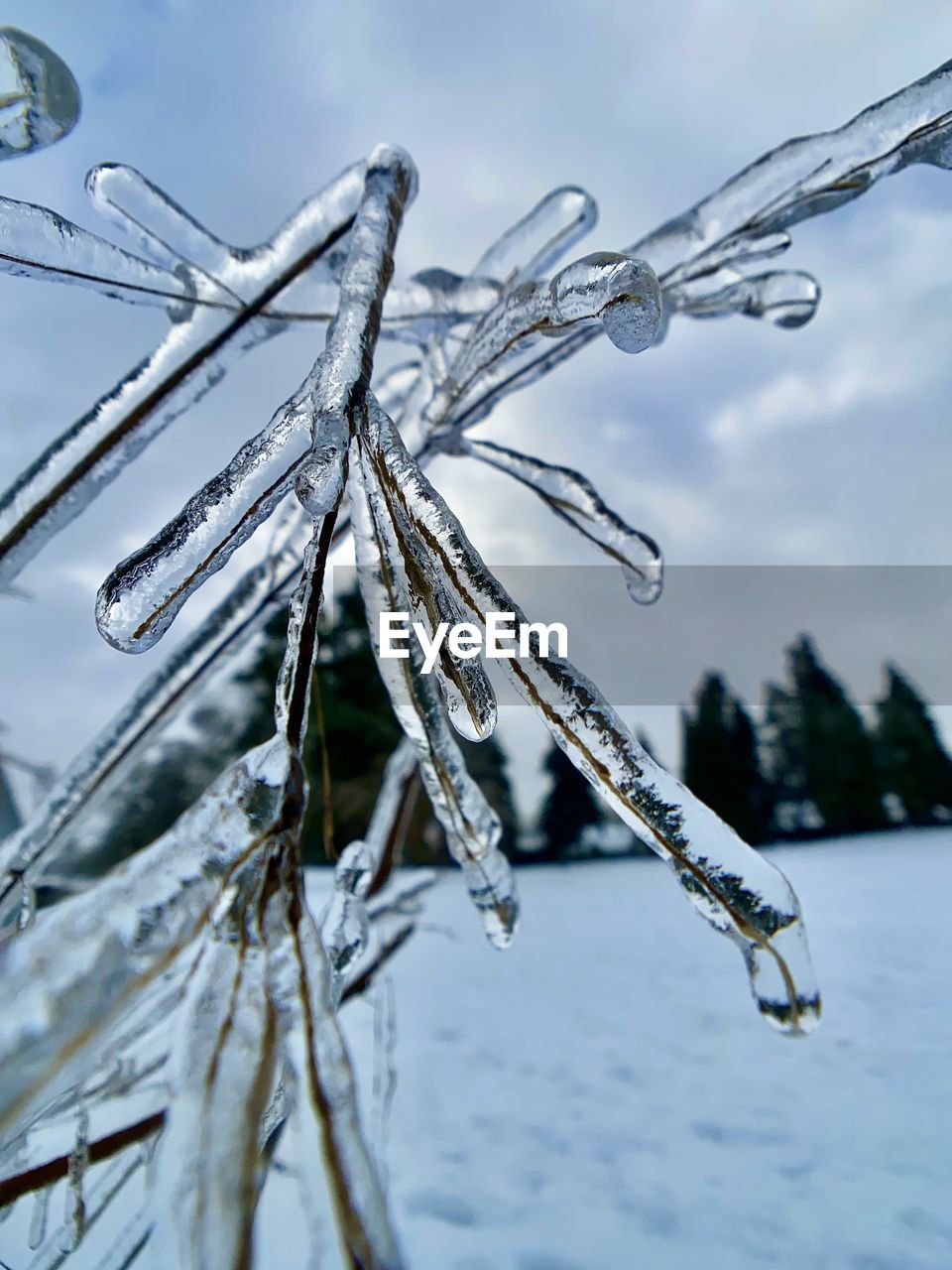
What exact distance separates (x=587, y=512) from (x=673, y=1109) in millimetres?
1511

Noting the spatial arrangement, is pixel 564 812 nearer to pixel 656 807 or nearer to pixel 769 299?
pixel 769 299

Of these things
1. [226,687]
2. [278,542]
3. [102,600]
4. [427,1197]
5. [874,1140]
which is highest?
[226,687]

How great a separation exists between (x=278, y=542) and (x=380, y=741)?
23.8 ft

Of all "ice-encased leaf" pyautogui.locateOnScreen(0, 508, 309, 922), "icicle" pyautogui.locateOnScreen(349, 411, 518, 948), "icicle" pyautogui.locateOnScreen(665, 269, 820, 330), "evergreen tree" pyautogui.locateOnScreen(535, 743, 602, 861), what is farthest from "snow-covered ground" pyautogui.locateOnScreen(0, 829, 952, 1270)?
"evergreen tree" pyautogui.locateOnScreen(535, 743, 602, 861)

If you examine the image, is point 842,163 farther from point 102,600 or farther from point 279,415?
point 102,600

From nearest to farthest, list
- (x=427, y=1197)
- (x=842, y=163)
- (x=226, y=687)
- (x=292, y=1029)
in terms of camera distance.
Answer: (x=292, y=1029) < (x=842, y=163) < (x=427, y=1197) < (x=226, y=687)

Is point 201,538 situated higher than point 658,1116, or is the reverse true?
point 201,538

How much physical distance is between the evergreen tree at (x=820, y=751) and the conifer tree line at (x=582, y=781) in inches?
0.8

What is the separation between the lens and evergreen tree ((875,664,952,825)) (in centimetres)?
921

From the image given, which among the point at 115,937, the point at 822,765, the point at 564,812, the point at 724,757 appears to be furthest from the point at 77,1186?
the point at 822,765

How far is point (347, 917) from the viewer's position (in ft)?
1.73

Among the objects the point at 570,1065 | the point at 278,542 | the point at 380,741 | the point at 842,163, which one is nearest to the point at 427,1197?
the point at 570,1065

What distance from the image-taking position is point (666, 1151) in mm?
1344

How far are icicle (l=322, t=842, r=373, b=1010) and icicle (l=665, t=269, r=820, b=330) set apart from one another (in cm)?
63
